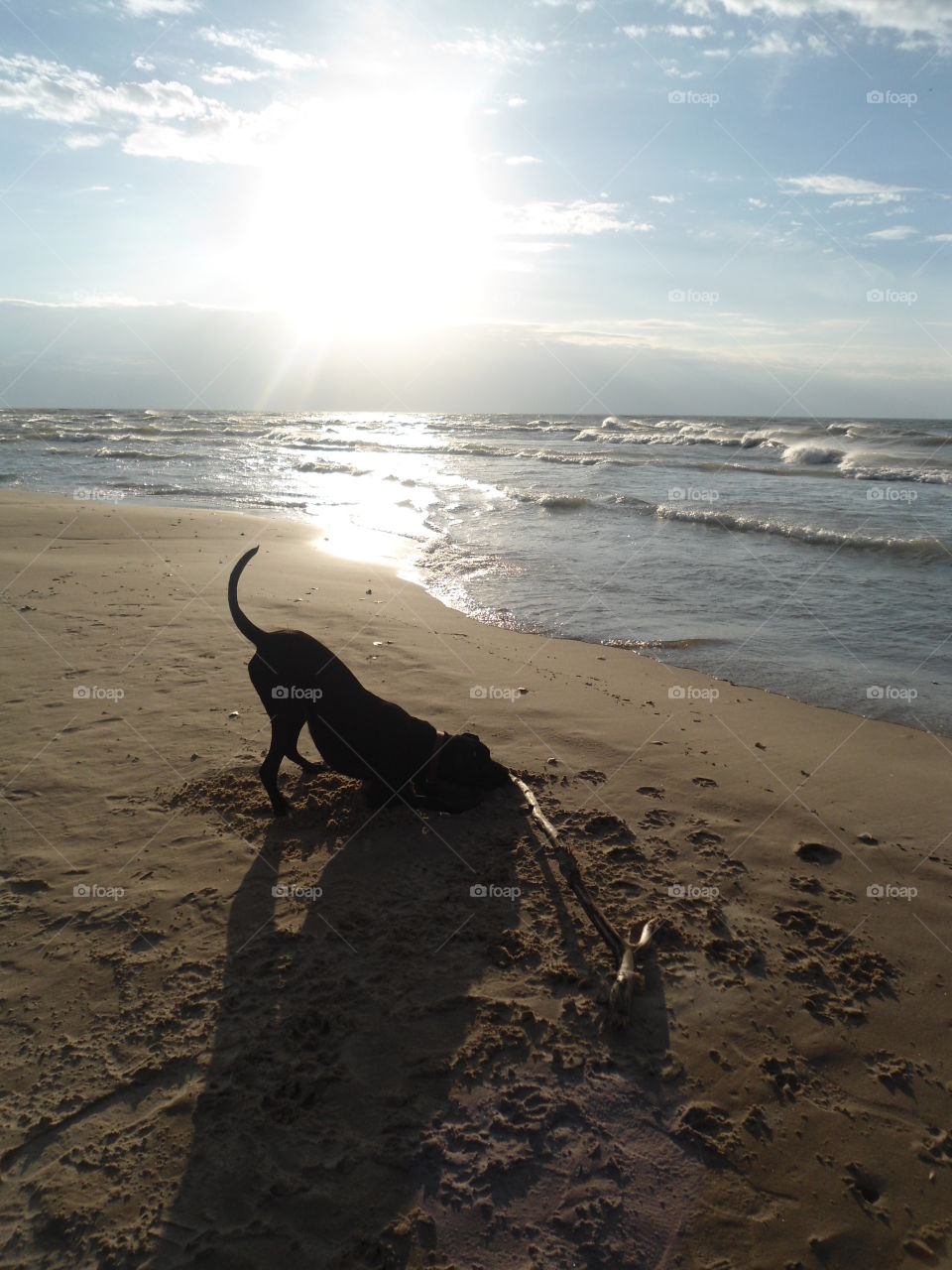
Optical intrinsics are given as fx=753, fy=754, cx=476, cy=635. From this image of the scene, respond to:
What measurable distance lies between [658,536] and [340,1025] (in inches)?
497

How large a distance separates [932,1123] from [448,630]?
6141mm

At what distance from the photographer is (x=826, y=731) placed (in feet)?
19.8

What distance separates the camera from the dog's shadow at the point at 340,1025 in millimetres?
2295

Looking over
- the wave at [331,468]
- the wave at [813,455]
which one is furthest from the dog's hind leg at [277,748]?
the wave at [813,455]

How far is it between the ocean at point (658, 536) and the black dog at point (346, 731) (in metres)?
3.75

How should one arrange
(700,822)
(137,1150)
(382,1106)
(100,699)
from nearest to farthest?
(137,1150)
(382,1106)
(700,822)
(100,699)

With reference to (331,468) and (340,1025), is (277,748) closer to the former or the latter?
(340,1025)

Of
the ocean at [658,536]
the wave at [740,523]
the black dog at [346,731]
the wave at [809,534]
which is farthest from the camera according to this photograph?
the wave at [740,523]

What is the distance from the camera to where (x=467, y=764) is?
463cm

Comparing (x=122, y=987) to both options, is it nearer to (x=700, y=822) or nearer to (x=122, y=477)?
(x=700, y=822)

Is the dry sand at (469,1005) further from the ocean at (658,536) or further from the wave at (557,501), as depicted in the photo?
the wave at (557,501)

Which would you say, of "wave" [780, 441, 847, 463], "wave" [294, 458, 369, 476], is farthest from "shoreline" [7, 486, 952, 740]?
"wave" [780, 441, 847, 463]

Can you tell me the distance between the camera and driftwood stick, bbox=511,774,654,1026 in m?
3.08

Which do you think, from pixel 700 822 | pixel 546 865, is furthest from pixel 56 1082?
pixel 700 822
